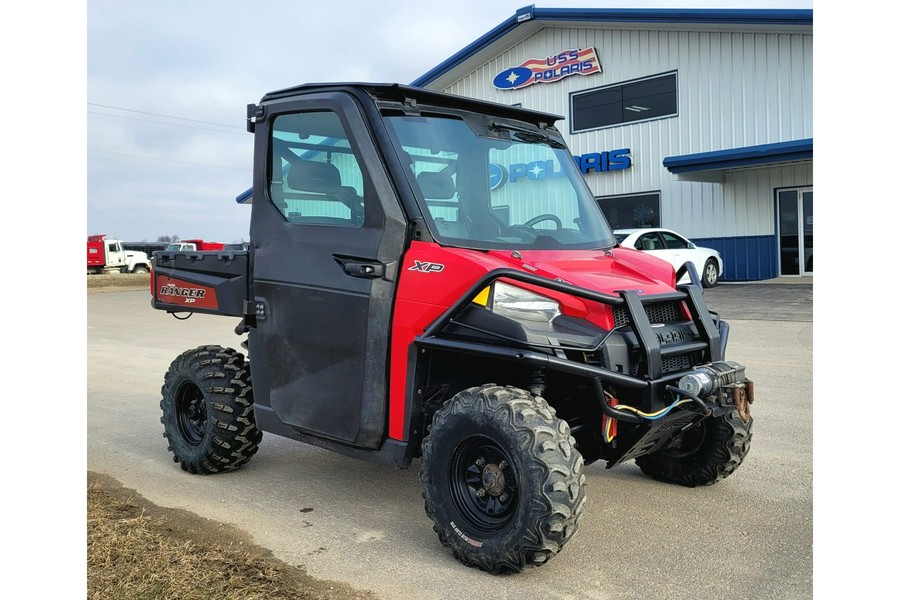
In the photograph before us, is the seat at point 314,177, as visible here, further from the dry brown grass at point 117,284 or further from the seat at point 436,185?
the dry brown grass at point 117,284

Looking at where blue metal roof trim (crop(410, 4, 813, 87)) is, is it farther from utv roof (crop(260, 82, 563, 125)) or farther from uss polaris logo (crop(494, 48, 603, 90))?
utv roof (crop(260, 82, 563, 125))

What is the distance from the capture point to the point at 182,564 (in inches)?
154

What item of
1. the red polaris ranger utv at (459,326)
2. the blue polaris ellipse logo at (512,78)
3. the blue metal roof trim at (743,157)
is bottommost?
the red polaris ranger utv at (459,326)

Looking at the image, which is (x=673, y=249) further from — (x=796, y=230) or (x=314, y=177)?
(x=314, y=177)

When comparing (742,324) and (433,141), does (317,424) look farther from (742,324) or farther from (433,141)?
(742,324)

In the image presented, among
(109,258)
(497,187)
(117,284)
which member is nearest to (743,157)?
(497,187)

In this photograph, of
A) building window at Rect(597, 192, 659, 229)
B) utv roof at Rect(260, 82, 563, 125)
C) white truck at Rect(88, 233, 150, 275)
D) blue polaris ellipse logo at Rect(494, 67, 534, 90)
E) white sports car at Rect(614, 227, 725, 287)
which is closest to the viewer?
utv roof at Rect(260, 82, 563, 125)

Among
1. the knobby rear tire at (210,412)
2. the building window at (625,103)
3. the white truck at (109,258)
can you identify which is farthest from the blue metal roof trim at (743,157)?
the white truck at (109,258)

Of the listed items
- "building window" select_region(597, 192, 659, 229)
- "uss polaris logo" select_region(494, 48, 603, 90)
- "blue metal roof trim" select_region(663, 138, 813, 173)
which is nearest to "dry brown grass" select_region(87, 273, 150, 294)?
"uss polaris logo" select_region(494, 48, 603, 90)

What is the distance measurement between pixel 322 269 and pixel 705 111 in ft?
67.2

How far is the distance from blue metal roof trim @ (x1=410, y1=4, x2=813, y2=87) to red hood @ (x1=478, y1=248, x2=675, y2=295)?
1791cm

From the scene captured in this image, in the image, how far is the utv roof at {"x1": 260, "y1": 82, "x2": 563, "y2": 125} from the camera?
4.52 m

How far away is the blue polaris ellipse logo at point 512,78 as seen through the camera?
87.2ft

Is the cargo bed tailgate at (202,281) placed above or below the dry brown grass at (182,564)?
above
